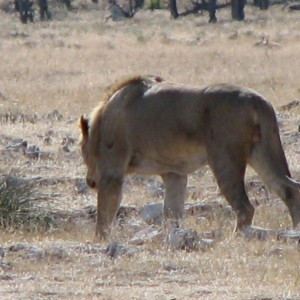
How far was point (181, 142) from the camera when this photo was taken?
9.34 metres

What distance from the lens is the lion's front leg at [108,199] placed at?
31.7 feet

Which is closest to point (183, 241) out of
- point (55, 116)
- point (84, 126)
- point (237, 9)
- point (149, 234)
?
point (149, 234)

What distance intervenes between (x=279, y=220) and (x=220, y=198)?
4.94 ft

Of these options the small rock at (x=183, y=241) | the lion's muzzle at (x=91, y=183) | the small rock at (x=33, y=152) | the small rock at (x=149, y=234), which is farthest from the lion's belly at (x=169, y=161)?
the small rock at (x=33, y=152)

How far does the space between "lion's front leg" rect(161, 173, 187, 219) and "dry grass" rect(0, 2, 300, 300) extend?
0.49 feet

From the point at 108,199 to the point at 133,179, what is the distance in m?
2.53

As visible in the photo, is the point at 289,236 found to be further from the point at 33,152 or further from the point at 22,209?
the point at 33,152

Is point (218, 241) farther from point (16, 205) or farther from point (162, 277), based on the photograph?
point (16, 205)

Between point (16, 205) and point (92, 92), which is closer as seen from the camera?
point (16, 205)

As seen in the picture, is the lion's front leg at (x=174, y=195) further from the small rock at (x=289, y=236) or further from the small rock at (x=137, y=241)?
the small rock at (x=289, y=236)

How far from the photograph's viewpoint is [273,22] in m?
53.3

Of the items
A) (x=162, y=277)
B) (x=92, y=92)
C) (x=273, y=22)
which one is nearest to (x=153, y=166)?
(x=162, y=277)

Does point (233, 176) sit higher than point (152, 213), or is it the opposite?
point (233, 176)

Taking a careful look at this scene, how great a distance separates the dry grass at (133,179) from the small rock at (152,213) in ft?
1.14
